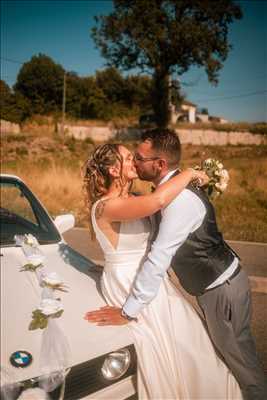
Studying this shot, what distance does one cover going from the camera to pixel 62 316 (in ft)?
Answer: 7.61

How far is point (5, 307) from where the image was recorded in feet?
7.76

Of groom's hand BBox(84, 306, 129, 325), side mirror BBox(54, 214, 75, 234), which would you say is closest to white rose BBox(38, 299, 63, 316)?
groom's hand BBox(84, 306, 129, 325)

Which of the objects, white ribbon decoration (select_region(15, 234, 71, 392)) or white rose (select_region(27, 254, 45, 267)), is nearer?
white ribbon decoration (select_region(15, 234, 71, 392))

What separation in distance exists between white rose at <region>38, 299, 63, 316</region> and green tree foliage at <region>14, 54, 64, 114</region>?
56955 millimetres

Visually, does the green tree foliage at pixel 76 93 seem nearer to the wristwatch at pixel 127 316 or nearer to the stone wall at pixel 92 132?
the stone wall at pixel 92 132

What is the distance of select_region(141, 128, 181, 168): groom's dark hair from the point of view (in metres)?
2.37

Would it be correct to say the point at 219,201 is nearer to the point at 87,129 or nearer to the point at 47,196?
the point at 47,196

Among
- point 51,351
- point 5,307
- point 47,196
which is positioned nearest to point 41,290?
point 5,307

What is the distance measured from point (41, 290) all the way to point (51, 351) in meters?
0.66

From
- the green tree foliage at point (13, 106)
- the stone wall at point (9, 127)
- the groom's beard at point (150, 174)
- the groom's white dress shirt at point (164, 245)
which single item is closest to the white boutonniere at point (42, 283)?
the groom's white dress shirt at point (164, 245)

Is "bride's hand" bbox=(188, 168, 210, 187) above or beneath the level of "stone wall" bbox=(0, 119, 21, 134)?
beneath

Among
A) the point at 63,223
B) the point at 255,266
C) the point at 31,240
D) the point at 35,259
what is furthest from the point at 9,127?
the point at 35,259

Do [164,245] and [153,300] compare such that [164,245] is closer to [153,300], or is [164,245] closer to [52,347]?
[153,300]

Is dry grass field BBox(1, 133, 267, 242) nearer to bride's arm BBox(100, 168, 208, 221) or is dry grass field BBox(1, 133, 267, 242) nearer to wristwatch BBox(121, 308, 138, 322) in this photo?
bride's arm BBox(100, 168, 208, 221)
